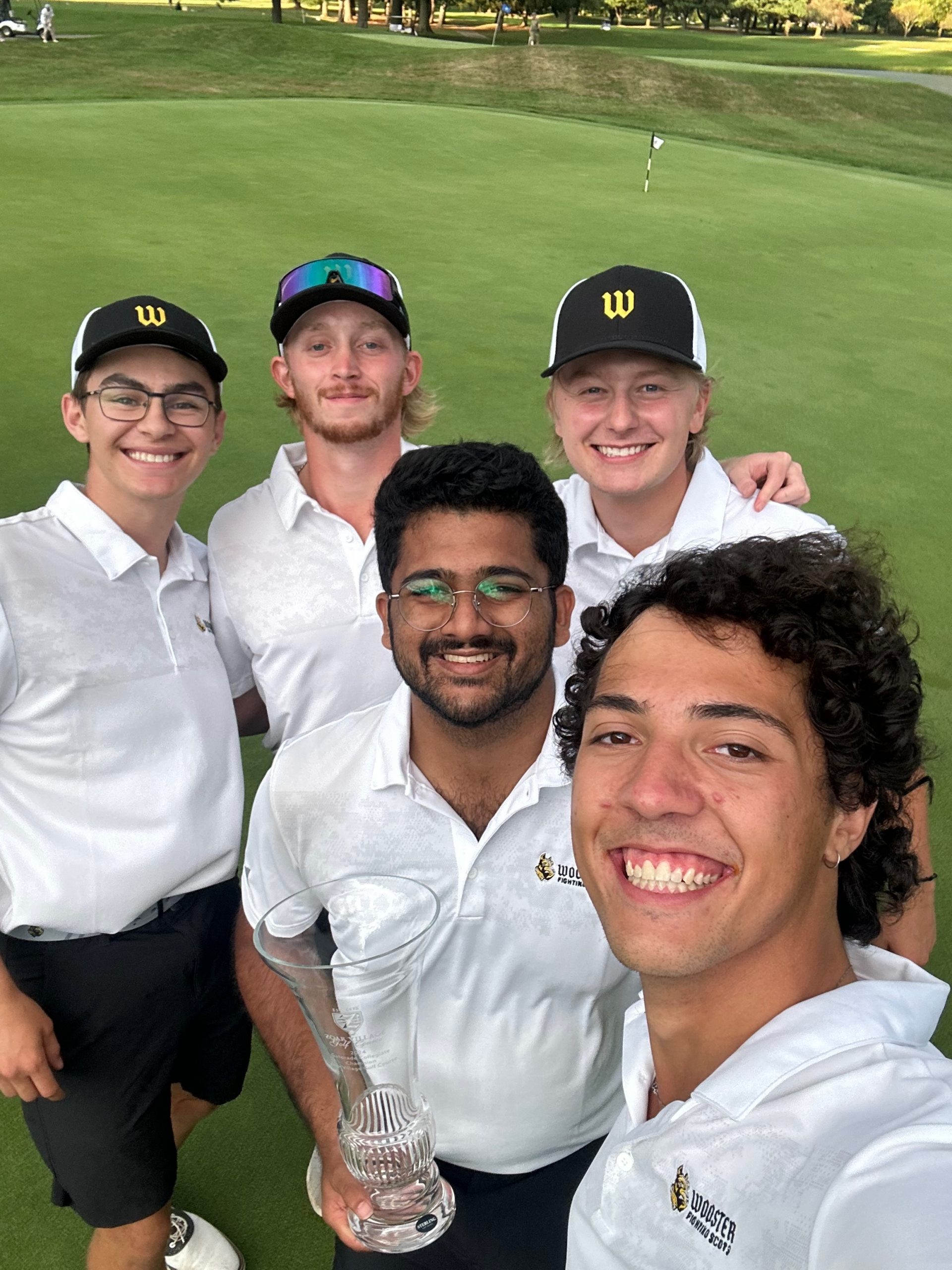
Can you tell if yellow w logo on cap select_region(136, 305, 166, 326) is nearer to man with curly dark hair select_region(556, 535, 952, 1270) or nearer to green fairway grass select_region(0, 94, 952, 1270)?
man with curly dark hair select_region(556, 535, 952, 1270)

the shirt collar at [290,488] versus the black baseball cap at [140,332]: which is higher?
the black baseball cap at [140,332]

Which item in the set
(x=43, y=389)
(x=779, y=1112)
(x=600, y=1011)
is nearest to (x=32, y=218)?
(x=43, y=389)

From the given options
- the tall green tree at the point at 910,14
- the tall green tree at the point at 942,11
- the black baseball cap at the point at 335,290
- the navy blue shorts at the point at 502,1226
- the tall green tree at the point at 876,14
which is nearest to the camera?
the navy blue shorts at the point at 502,1226

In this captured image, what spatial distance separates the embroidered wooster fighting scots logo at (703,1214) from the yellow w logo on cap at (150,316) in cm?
214

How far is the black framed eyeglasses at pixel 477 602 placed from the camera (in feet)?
7.34

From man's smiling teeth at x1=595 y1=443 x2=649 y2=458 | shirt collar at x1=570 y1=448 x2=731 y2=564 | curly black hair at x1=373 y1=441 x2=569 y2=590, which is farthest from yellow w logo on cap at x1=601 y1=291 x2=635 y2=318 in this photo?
curly black hair at x1=373 y1=441 x2=569 y2=590

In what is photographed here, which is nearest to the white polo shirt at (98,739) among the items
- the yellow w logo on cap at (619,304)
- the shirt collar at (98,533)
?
→ the shirt collar at (98,533)

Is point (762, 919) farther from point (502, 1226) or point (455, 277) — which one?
point (455, 277)

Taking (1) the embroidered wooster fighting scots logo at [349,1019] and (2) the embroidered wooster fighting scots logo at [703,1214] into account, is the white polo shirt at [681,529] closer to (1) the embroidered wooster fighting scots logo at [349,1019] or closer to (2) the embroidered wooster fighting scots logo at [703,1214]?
(1) the embroidered wooster fighting scots logo at [349,1019]

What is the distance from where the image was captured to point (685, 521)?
3.17 m

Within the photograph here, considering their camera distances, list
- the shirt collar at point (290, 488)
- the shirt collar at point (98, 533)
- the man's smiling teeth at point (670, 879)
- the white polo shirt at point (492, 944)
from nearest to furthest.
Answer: the man's smiling teeth at point (670, 879), the white polo shirt at point (492, 944), the shirt collar at point (98, 533), the shirt collar at point (290, 488)

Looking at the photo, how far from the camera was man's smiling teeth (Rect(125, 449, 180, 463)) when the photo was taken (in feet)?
8.97

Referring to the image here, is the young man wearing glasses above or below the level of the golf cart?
below

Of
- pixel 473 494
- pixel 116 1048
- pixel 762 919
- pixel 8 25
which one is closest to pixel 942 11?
pixel 8 25
